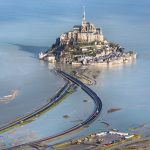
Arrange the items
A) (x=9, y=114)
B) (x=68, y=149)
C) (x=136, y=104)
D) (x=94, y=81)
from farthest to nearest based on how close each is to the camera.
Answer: (x=94, y=81) < (x=136, y=104) < (x=9, y=114) < (x=68, y=149)

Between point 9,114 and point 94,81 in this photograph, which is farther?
point 94,81

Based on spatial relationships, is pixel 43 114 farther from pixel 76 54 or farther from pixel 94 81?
pixel 76 54

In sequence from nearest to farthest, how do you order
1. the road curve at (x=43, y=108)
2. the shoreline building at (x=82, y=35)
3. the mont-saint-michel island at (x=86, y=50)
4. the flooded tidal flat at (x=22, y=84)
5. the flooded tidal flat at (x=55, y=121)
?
1. the flooded tidal flat at (x=55, y=121)
2. the road curve at (x=43, y=108)
3. the flooded tidal flat at (x=22, y=84)
4. the mont-saint-michel island at (x=86, y=50)
5. the shoreline building at (x=82, y=35)

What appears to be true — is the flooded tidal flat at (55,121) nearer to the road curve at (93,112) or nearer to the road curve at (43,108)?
the road curve at (93,112)

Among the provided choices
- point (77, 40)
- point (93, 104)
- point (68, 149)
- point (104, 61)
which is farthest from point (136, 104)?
point (77, 40)

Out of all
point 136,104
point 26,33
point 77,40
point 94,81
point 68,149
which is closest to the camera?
point 68,149

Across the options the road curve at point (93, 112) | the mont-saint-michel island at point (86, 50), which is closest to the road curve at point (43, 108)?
the road curve at point (93, 112)

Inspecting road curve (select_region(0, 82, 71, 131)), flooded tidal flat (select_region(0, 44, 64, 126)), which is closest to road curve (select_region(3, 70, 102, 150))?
flooded tidal flat (select_region(0, 44, 64, 126))
